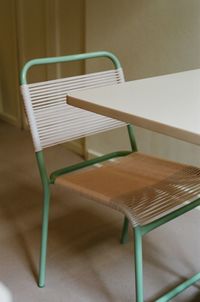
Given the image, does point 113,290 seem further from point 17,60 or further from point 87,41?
point 17,60

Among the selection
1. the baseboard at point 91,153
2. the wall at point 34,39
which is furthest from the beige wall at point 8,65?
the baseboard at point 91,153

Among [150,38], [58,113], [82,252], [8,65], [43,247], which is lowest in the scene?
[82,252]

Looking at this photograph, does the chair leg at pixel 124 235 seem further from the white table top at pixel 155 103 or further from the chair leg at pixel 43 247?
the white table top at pixel 155 103

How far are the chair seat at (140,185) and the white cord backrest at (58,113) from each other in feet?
0.45

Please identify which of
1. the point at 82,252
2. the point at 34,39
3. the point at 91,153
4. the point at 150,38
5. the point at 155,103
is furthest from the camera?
the point at 34,39

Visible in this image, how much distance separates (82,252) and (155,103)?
0.92m

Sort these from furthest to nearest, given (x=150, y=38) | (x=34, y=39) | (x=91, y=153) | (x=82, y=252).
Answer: (x=34, y=39) < (x=91, y=153) < (x=150, y=38) < (x=82, y=252)

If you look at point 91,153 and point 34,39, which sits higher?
point 34,39

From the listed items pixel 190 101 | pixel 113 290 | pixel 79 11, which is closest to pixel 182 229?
pixel 113 290

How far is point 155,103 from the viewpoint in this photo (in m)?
0.95

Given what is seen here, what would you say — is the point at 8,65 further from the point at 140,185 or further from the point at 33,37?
the point at 140,185

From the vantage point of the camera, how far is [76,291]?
1.47 m

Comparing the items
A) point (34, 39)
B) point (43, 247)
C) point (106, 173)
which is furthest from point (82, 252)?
point (34, 39)

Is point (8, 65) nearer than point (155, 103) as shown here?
No
